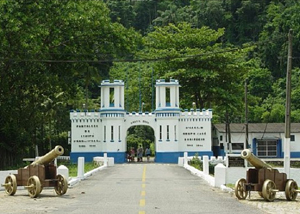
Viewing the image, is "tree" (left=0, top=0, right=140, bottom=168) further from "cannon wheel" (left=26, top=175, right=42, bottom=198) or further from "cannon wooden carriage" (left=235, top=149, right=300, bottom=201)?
"cannon wooden carriage" (left=235, top=149, right=300, bottom=201)

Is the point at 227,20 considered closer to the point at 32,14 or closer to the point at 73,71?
the point at 73,71

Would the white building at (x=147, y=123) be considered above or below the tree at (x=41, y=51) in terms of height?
below

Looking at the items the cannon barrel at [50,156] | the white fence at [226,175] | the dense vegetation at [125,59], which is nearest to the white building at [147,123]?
the dense vegetation at [125,59]

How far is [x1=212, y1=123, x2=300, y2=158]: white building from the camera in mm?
67250

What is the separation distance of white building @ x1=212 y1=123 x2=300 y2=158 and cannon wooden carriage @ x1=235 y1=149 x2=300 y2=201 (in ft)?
155

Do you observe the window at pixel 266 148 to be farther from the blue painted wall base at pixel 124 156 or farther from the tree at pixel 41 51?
the tree at pixel 41 51

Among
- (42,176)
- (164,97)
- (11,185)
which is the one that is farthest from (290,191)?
(164,97)

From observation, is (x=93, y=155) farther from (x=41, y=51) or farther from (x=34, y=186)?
(x=34, y=186)

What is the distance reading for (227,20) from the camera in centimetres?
10094

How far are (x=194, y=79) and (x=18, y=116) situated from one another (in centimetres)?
2286

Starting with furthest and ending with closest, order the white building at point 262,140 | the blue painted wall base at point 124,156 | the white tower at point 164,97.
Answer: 1. the white building at point 262,140
2. the white tower at point 164,97
3. the blue painted wall base at point 124,156

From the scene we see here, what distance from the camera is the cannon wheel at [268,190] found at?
61.1 ft

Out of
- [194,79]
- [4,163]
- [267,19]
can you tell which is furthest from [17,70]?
[267,19]

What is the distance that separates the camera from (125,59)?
55188 mm
